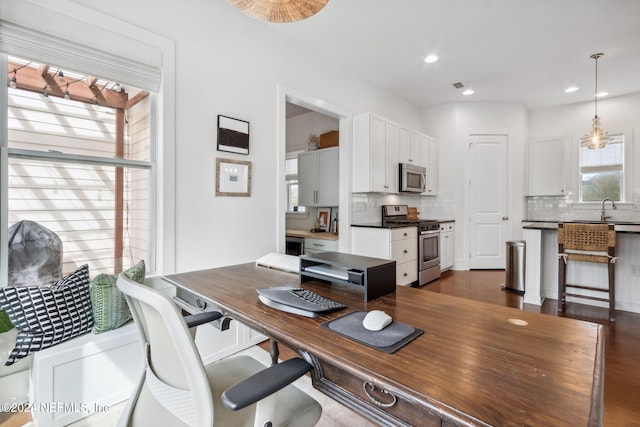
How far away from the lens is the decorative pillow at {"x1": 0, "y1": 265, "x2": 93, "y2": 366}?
1.67 metres

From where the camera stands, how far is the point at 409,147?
489 centimetres

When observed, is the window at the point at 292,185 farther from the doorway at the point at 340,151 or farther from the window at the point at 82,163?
the window at the point at 82,163

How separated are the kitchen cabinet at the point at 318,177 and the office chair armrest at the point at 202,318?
121 inches

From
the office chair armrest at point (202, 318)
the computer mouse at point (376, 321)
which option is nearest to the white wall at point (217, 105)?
the office chair armrest at point (202, 318)

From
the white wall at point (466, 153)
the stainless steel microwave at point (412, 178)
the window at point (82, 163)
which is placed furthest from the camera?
the white wall at point (466, 153)

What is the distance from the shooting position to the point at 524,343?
91 cm

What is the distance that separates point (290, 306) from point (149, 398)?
1.91 feet

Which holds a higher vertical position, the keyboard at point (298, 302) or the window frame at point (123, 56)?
the window frame at point (123, 56)

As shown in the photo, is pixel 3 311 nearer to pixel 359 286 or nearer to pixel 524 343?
pixel 359 286

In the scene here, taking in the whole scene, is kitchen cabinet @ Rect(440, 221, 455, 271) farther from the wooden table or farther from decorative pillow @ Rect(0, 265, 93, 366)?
decorative pillow @ Rect(0, 265, 93, 366)

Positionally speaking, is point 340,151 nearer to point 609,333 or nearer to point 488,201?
point 488,201

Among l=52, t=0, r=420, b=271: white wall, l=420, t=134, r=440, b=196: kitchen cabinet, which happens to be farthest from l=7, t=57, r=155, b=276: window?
Answer: l=420, t=134, r=440, b=196: kitchen cabinet

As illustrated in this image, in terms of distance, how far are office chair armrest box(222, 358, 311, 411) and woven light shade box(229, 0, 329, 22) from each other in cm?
145

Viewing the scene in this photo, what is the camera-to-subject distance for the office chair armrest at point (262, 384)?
0.74 m
